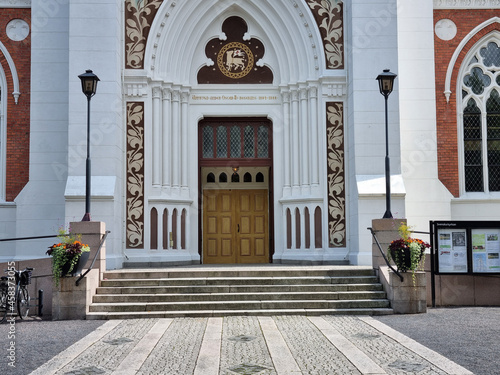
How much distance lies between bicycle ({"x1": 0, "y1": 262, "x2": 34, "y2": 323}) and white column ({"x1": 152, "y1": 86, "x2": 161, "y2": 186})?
4808mm

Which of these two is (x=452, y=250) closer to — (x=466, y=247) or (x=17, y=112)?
(x=466, y=247)

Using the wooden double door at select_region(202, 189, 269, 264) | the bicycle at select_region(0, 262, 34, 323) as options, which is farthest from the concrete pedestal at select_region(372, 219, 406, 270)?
the bicycle at select_region(0, 262, 34, 323)

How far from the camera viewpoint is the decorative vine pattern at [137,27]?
52.7 feet

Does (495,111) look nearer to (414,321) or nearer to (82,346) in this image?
(414,321)

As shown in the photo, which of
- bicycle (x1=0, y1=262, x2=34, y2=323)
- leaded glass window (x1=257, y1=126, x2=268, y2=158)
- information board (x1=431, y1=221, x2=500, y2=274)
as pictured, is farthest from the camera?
leaded glass window (x1=257, y1=126, x2=268, y2=158)

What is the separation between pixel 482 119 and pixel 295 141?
4.93 metres

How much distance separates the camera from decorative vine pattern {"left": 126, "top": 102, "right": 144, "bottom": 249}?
15750 mm

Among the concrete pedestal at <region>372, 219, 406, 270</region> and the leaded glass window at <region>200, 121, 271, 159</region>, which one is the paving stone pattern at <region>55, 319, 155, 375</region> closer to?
the concrete pedestal at <region>372, 219, 406, 270</region>

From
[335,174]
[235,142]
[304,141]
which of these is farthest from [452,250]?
[235,142]

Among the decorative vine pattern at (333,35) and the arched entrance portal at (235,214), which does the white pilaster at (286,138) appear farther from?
the decorative vine pattern at (333,35)

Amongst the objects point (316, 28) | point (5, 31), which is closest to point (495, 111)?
point (316, 28)

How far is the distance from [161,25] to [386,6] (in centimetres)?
555

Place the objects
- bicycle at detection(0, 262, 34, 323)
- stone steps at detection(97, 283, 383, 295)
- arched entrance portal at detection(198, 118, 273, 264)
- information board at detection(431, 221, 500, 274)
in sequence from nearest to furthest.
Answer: bicycle at detection(0, 262, 34, 323), stone steps at detection(97, 283, 383, 295), information board at detection(431, 221, 500, 274), arched entrance portal at detection(198, 118, 273, 264)

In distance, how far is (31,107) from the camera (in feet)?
53.0
